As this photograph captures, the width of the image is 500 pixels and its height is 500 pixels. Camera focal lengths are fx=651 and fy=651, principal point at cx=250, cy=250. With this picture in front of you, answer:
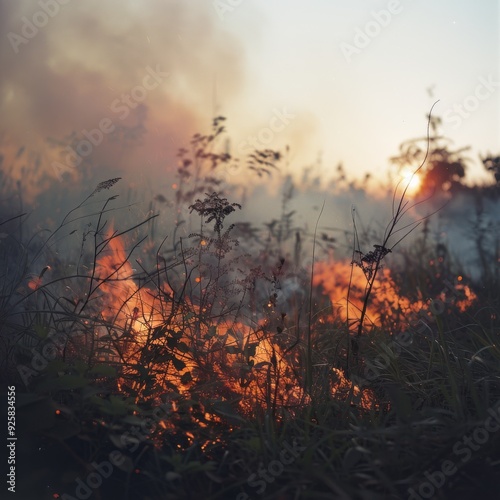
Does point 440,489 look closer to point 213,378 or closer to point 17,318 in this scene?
point 213,378

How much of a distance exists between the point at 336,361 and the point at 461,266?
7.87 ft

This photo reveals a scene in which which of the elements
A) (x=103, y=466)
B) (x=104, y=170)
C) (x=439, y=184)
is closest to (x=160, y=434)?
(x=103, y=466)

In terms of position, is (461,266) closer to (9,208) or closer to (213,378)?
(213,378)

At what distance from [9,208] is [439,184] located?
12.1 feet

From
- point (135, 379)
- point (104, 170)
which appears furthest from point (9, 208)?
point (135, 379)

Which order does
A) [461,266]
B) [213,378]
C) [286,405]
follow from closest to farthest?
[286,405]
[213,378]
[461,266]

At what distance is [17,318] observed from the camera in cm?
334

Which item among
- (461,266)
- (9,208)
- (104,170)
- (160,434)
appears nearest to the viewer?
(160,434)

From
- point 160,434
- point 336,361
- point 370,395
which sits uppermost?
point 336,361

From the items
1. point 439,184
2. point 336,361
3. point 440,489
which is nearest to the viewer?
point 440,489

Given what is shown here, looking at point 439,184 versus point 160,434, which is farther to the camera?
point 439,184

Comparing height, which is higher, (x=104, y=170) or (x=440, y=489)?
(x=104, y=170)

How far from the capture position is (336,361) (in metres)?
3.29

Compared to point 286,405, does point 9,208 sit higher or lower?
higher
